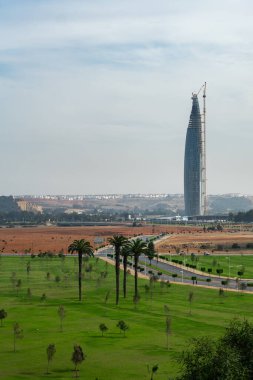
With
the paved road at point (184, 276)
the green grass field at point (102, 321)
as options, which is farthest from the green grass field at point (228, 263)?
the green grass field at point (102, 321)

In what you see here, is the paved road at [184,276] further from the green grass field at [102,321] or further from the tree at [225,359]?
the tree at [225,359]

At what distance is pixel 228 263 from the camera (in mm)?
132250

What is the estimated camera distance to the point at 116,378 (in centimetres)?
4394

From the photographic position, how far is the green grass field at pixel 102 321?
4678cm

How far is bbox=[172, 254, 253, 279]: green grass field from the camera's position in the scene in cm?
11569

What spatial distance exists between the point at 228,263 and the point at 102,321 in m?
70.7

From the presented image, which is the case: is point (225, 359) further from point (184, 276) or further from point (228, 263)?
point (228, 263)

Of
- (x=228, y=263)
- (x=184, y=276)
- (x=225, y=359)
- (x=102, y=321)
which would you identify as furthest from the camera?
(x=228, y=263)

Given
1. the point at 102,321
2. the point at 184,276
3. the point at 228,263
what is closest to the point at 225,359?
the point at 102,321

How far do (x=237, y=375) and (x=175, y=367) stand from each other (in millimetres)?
13865

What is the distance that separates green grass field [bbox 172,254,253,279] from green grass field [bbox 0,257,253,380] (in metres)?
23.7

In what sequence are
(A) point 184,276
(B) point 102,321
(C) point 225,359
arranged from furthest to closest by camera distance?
(A) point 184,276 < (B) point 102,321 < (C) point 225,359

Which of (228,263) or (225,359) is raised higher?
(225,359)

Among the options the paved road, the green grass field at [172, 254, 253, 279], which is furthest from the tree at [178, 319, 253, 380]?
the green grass field at [172, 254, 253, 279]
